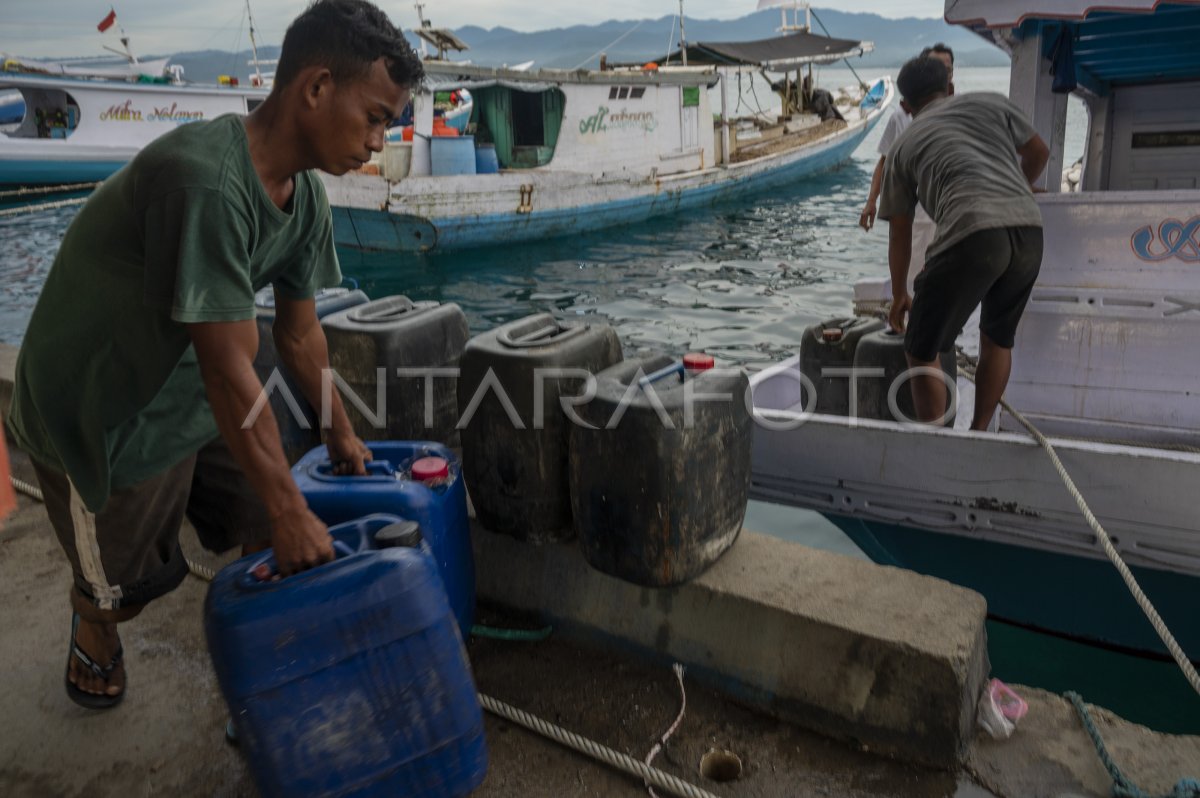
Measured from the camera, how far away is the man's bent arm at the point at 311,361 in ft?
7.58

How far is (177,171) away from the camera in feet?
5.48

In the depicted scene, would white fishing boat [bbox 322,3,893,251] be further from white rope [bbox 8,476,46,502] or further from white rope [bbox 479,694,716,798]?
white rope [bbox 479,694,716,798]

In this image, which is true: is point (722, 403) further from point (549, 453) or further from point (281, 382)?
point (281, 382)

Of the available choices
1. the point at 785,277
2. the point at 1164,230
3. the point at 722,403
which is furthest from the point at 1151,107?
the point at 785,277

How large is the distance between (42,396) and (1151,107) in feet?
21.4

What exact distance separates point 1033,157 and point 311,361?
3.40 metres

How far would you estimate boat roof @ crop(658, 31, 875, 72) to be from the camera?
68.8 feet

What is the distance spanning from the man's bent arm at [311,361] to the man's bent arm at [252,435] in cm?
51

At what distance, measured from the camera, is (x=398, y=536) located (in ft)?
6.12

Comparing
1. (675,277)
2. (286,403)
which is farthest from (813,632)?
(675,277)

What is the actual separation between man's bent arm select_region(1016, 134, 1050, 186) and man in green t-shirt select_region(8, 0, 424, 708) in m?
3.11

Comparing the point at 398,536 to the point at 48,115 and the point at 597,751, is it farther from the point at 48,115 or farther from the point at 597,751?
the point at 48,115

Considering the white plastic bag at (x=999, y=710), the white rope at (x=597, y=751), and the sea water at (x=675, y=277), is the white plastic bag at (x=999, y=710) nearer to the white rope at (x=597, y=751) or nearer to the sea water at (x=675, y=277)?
the white rope at (x=597, y=751)

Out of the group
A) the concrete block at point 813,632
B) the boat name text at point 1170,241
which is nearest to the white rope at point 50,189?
the concrete block at point 813,632
